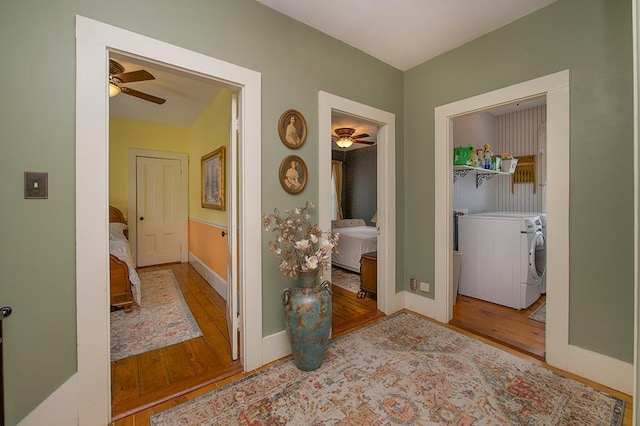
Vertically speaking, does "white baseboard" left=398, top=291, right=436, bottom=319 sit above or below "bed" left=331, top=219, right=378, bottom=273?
below

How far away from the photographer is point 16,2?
1244 mm

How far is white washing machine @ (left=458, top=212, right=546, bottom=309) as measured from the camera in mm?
3000

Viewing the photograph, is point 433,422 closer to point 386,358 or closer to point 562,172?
point 386,358

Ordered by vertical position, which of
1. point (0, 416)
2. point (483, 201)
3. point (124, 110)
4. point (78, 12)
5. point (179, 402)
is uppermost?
point (124, 110)

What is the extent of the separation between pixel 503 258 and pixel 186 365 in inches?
136

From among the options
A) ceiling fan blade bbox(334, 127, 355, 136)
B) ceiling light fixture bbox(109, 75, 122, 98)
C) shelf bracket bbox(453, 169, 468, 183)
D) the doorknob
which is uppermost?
ceiling fan blade bbox(334, 127, 355, 136)

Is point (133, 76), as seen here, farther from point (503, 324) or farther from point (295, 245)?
point (503, 324)

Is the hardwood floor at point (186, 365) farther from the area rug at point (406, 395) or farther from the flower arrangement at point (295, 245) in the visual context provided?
the flower arrangement at point (295, 245)

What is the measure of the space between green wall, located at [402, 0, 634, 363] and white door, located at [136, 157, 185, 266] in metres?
5.34

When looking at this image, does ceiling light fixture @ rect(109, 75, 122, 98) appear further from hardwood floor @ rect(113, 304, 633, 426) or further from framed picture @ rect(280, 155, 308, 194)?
hardwood floor @ rect(113, 304, 633, 426)

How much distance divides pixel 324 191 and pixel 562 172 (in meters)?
1.79

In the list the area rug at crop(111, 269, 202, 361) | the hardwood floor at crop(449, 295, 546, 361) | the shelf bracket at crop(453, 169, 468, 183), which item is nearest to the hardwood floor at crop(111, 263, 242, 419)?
the area rug at crop(111, 269, 202, 361)

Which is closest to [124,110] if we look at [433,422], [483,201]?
[433,422]

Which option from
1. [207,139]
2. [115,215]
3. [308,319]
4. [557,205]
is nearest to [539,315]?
[557,205]
